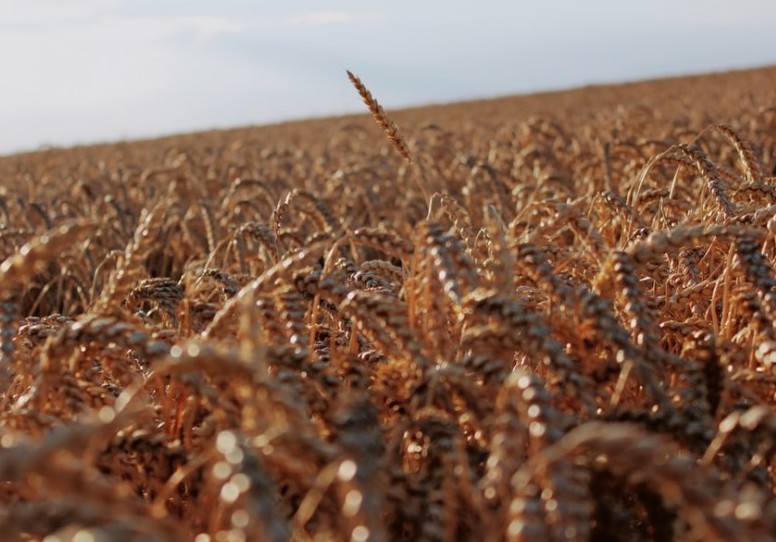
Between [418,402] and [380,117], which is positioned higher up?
[380,117]

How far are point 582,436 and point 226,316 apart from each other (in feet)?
2.83

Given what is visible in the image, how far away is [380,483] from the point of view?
1.27 meters

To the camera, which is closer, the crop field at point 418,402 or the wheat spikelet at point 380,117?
the crop field at point 418,402

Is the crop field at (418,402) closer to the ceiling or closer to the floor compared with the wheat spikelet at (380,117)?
closer to the floor

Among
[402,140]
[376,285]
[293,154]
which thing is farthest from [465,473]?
[293,154]

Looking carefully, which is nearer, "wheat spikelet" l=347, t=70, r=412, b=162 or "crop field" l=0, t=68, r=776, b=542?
"crop field" l=0, t=68, r=776, b=542

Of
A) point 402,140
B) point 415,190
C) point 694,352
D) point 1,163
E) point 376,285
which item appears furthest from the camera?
point 1,163

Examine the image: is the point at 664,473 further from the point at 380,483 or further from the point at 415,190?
the point at 415,190

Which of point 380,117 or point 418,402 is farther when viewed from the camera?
point 380,117

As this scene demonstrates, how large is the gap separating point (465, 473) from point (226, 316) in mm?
620

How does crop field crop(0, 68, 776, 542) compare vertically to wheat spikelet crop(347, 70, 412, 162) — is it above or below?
below

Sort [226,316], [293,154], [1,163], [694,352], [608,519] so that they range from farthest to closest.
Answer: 1. [1,163]
2. [293,154]
3. [694,352]
4. [226,316]
5. [608,519]

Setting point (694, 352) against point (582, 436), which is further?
point (694, 352)

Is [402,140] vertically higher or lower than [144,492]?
higher
